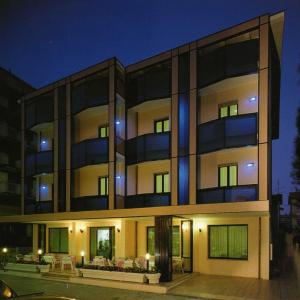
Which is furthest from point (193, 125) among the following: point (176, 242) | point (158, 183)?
point (176, 242)

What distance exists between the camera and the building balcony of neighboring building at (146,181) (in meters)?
18.6

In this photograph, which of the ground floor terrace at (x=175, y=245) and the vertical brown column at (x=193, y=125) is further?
the vertical brown column at (x=193, y=125)

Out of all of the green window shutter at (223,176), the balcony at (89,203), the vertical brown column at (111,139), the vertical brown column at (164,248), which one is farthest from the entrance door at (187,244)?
the balcony at (89,203)

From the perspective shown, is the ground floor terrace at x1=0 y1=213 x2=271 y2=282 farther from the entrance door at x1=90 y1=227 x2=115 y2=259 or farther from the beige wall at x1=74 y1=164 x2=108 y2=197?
the beige wall at x1=74 y1=164 x2=108 y2=197

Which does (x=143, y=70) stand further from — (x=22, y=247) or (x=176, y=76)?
(x=22, y=247)

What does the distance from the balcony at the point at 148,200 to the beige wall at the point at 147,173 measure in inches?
33.9

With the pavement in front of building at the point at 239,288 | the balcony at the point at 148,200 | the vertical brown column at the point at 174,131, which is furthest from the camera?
the balcony at the point at 148,200

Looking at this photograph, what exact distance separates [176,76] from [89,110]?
568cm

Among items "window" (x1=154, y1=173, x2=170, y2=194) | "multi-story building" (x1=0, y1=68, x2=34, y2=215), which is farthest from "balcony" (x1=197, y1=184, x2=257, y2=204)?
"multi-story building" (x1=0, y1=68, x2=34, y2=215)

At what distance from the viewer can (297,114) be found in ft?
95.0

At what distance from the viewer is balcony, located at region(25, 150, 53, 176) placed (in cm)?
2162

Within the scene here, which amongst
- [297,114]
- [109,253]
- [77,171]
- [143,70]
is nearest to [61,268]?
[109,253]

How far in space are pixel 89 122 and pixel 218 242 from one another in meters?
10.1

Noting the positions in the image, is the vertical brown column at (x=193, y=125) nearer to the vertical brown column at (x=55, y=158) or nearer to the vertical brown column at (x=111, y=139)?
the vertical brown column at (x=111, y=139)
